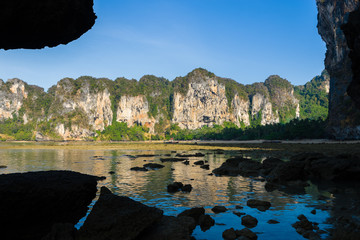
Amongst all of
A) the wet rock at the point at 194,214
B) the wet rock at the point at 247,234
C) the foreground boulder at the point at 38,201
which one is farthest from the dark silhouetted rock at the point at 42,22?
the wet rock at the point at 247,234

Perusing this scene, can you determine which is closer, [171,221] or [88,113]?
[171,221]

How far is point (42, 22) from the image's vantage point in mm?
5957

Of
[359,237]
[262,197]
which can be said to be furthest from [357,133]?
[359,237]

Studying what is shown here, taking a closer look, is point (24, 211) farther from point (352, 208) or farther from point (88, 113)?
point (88, 113)

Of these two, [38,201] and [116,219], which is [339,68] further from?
[38,201]

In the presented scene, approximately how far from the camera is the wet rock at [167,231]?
6.25 metres

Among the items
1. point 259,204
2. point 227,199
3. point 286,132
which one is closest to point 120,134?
point 286,132

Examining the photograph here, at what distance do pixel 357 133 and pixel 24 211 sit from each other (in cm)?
7667

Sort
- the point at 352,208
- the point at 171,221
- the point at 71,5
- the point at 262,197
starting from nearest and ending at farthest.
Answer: the point at 71,5 → the point at 171,221 → the point at 352,208 → the point at 262,197

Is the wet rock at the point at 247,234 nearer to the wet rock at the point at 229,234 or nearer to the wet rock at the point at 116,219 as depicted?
the wet rock at the point at 229,234

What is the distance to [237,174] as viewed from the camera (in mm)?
19781

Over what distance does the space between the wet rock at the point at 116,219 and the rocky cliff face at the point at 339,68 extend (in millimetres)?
72951

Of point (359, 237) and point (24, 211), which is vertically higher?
point (24, 211)

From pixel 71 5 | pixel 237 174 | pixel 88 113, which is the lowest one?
pixel 237 174
